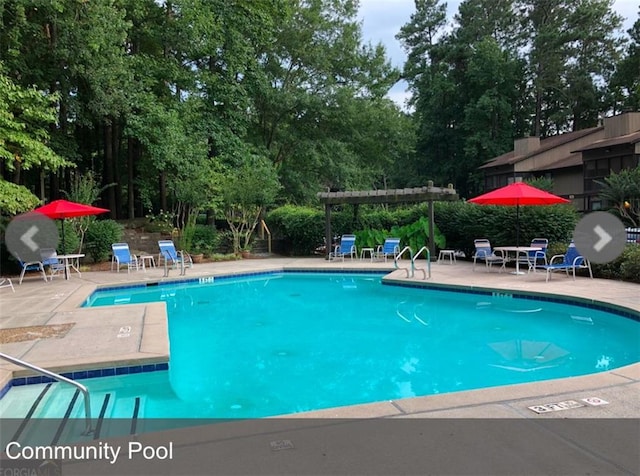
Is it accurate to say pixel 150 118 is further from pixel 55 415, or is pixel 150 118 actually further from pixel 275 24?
pixel 55 415

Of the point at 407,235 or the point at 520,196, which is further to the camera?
the point at 407,235

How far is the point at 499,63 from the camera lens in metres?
30.5

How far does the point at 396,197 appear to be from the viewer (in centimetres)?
1485

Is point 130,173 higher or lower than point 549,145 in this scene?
lower

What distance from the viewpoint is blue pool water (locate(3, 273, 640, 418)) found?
4555 mm

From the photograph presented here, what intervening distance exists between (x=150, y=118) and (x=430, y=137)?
23.4 metres

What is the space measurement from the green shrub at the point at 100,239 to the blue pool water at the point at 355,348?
4.82 metres

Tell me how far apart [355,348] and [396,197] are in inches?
367

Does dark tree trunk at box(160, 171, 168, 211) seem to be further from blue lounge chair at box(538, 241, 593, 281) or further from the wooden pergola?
blue lounge chair at box(538, 241, 593, 281)

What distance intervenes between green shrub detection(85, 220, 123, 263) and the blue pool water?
4815 mm

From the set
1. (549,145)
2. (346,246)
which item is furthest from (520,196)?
(549,145)

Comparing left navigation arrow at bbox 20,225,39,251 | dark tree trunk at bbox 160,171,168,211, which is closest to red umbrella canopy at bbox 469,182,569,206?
left navigation arrow at bbox 20,225,39,251

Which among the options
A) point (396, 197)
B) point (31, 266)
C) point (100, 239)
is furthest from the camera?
point (396, 197)

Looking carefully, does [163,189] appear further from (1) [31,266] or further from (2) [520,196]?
(2) [520,196]
